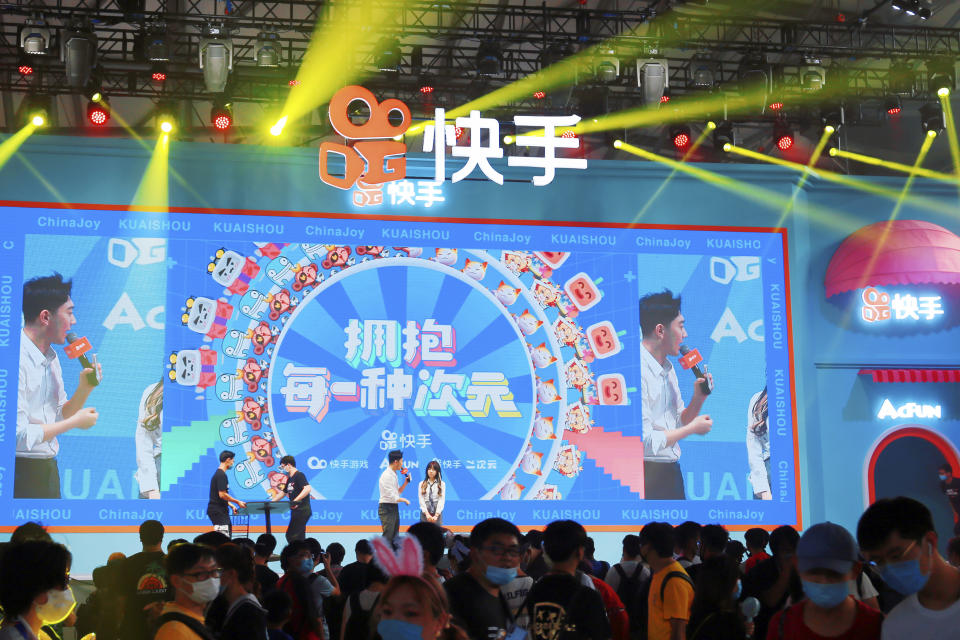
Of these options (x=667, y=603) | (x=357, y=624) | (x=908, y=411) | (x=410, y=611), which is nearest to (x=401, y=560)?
(x=410, y=611)

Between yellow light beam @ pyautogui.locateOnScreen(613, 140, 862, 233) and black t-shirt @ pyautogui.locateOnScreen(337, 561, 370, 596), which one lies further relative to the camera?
yellow light beam @ pyautogui.locateOnScreen(613, 140, 862, 233)

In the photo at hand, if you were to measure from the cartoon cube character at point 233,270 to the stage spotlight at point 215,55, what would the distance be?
190cm

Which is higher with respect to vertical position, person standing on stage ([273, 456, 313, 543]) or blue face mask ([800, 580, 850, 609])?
blue face mask ([800, 580, 850, 609])

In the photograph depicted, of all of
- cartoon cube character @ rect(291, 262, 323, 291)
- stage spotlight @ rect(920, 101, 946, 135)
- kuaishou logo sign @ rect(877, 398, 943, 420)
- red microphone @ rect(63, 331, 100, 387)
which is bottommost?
kuaishou logo sign @ rect(877, 398, 943, 420)

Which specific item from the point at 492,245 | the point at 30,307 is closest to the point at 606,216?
the point at 492,245

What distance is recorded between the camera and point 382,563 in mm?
2852

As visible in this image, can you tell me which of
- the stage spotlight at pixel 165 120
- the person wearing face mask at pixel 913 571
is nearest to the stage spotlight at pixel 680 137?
the stage spotlight at pixel 165 120

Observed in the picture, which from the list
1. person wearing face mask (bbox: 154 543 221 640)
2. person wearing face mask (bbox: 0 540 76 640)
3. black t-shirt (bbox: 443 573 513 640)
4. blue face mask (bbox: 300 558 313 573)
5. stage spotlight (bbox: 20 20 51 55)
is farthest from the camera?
stage spotlight (bbox: 20 20 51 55)

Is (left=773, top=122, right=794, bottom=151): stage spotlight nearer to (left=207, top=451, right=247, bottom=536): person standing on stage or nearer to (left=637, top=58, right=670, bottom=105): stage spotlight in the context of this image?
Result: (left=637, top=58, right=670, bottom=105): stage spotlight

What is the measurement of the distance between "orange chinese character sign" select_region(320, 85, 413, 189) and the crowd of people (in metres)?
6.81

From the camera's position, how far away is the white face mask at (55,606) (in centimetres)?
327

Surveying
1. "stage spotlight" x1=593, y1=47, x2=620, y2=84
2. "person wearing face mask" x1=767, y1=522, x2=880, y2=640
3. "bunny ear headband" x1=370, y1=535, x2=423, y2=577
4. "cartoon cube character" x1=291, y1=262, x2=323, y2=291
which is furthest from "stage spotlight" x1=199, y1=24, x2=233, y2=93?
"person wearing face mask" x1=767, y1=522, x2=880, y2=640

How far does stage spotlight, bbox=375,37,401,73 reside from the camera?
42.8 feet

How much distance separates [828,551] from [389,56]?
1083 cm
